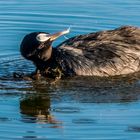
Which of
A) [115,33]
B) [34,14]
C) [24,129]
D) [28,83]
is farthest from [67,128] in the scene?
[34,14]

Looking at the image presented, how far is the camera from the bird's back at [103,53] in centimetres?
1518

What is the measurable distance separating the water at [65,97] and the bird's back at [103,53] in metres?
0.25

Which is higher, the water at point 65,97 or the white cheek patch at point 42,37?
the white cheek patch at point 42,37

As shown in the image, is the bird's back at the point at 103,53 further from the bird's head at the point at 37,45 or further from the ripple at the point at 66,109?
the ripple at the point at 66,109

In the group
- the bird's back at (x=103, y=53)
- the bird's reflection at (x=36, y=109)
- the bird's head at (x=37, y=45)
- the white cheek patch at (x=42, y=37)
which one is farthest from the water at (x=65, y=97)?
the white cheek patch at (x=42, y=37)

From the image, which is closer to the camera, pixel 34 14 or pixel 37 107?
pixel 37 107

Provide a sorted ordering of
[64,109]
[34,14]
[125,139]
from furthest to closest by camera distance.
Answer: [34,14]
[64,109]
[125,139]

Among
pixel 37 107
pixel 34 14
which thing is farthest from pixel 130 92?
pixel 34 14

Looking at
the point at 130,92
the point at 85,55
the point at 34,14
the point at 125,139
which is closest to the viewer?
the point at 125,139

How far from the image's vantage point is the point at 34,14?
64.1ft

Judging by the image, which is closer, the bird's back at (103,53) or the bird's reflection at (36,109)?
the bird's reflection at (36,109)

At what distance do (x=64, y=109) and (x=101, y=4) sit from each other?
741 centimetres

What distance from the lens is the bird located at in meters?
14.9

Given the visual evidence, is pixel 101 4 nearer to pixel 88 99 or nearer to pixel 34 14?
pixel 34 14
